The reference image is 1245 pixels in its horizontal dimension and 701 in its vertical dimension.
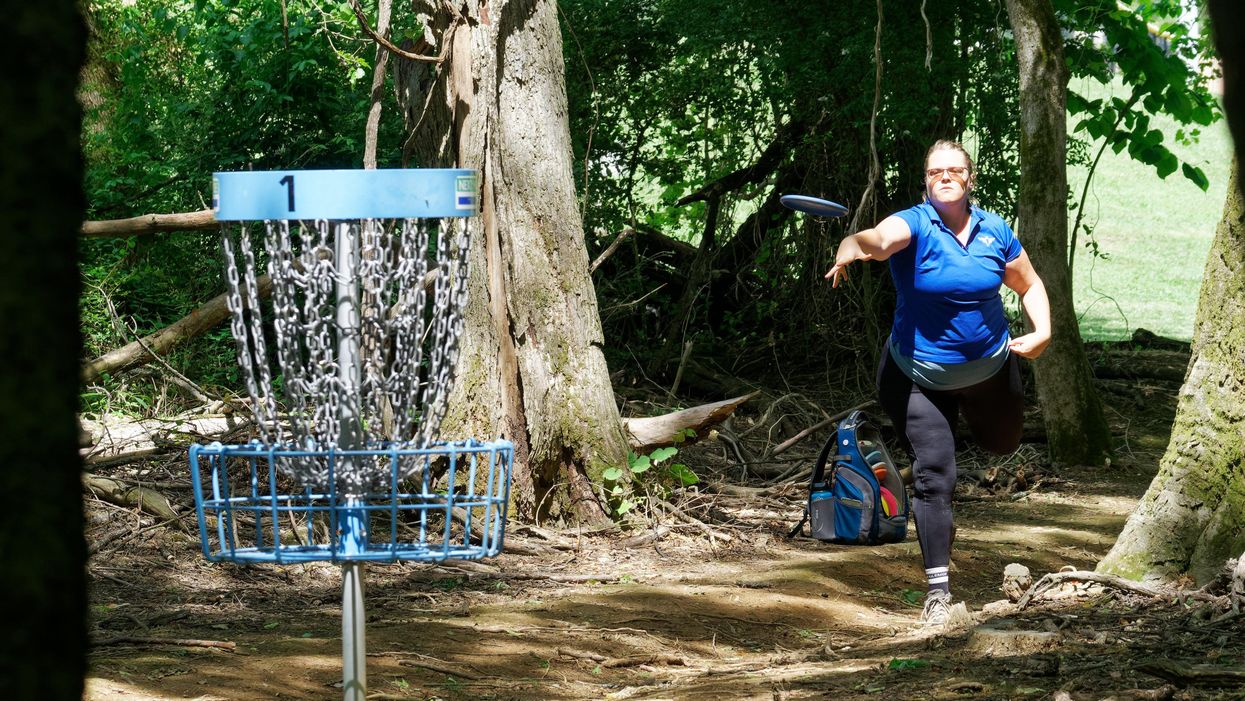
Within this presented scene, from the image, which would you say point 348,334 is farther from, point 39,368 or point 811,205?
point 811,205

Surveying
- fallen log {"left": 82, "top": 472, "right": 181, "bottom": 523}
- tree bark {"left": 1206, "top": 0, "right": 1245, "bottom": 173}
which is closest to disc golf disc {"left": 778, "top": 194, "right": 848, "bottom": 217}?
tree bark {"left": 1206, "top": 0, "right": 1245, "bottom": 173}

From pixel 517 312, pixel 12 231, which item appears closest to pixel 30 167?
pixel 12 231

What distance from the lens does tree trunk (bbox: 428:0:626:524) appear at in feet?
22.8

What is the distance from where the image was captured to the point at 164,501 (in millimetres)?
7047

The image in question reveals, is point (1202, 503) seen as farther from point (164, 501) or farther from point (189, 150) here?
point (189, 150)

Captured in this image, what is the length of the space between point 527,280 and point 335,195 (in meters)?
4.15

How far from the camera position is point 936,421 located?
17.1 feet

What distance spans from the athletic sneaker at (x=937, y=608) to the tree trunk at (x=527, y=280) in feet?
7.53

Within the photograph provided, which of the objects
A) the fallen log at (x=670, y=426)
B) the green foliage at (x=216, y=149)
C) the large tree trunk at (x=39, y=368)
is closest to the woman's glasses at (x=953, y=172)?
the fallen log at (x=670, y=426)

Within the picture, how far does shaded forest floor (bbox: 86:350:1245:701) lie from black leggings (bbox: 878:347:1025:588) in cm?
39

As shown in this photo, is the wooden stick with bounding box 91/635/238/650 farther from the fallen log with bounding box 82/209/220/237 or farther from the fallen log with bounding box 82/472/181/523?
the fallen log with bounding box 82/209/220/237

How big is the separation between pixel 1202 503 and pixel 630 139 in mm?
7378

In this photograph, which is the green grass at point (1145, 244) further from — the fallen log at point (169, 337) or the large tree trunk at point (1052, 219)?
the fallen log at point (169, 337)

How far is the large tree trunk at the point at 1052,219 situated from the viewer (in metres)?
8.74
